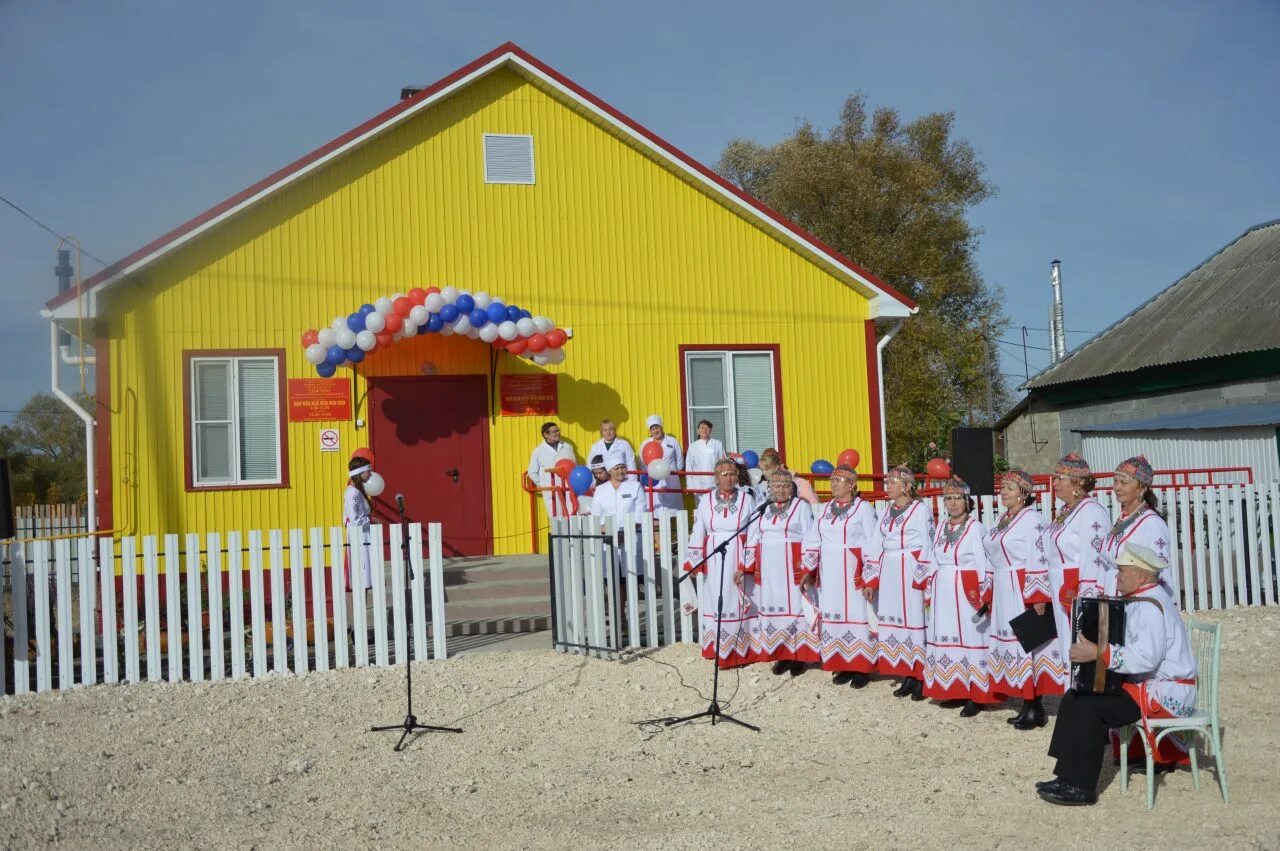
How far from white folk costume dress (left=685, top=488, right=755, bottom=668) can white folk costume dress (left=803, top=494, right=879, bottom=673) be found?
27.1 inches

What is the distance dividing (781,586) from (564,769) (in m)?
3.07

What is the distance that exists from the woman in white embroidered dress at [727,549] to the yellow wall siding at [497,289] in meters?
4.68

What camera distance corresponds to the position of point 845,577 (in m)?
9.10

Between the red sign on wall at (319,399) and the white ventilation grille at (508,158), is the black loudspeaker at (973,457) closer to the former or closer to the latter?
the white ventilation grille at (508,158)

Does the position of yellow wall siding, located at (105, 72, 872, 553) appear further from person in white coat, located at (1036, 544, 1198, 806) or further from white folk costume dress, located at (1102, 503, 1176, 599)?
person in white coat, located at (1036, 544, 1198, 806)

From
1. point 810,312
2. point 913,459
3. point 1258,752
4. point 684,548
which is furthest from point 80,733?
point 913,459

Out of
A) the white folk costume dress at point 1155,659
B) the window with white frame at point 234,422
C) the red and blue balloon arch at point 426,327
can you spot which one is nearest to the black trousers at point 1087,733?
the white folk costume dress at point 1155,659

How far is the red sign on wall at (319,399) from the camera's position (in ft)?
43.9

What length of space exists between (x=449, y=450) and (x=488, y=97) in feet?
14.3

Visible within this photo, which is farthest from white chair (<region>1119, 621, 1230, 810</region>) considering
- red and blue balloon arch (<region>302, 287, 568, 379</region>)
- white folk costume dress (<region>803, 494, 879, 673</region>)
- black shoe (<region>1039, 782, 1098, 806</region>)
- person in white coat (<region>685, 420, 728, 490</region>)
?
red and blue balloon arch (<region>302, 287, 568, 379</region>)

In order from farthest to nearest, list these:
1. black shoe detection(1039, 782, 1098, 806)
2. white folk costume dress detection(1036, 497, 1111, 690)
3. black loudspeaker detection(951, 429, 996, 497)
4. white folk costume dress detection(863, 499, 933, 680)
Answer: black loudspeaker detection(951, 429, 996, 497)
white folk costume dress detection(863, 499, 933, 680)
white folk costume dress detection(1036, 497, 1111, 690)
black shoe detection(1039, 782, 1098, 806)

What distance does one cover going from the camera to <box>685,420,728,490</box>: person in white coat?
13.7m

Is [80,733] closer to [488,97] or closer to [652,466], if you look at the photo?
[652,466]

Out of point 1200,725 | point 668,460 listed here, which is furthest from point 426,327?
point 1200,725
